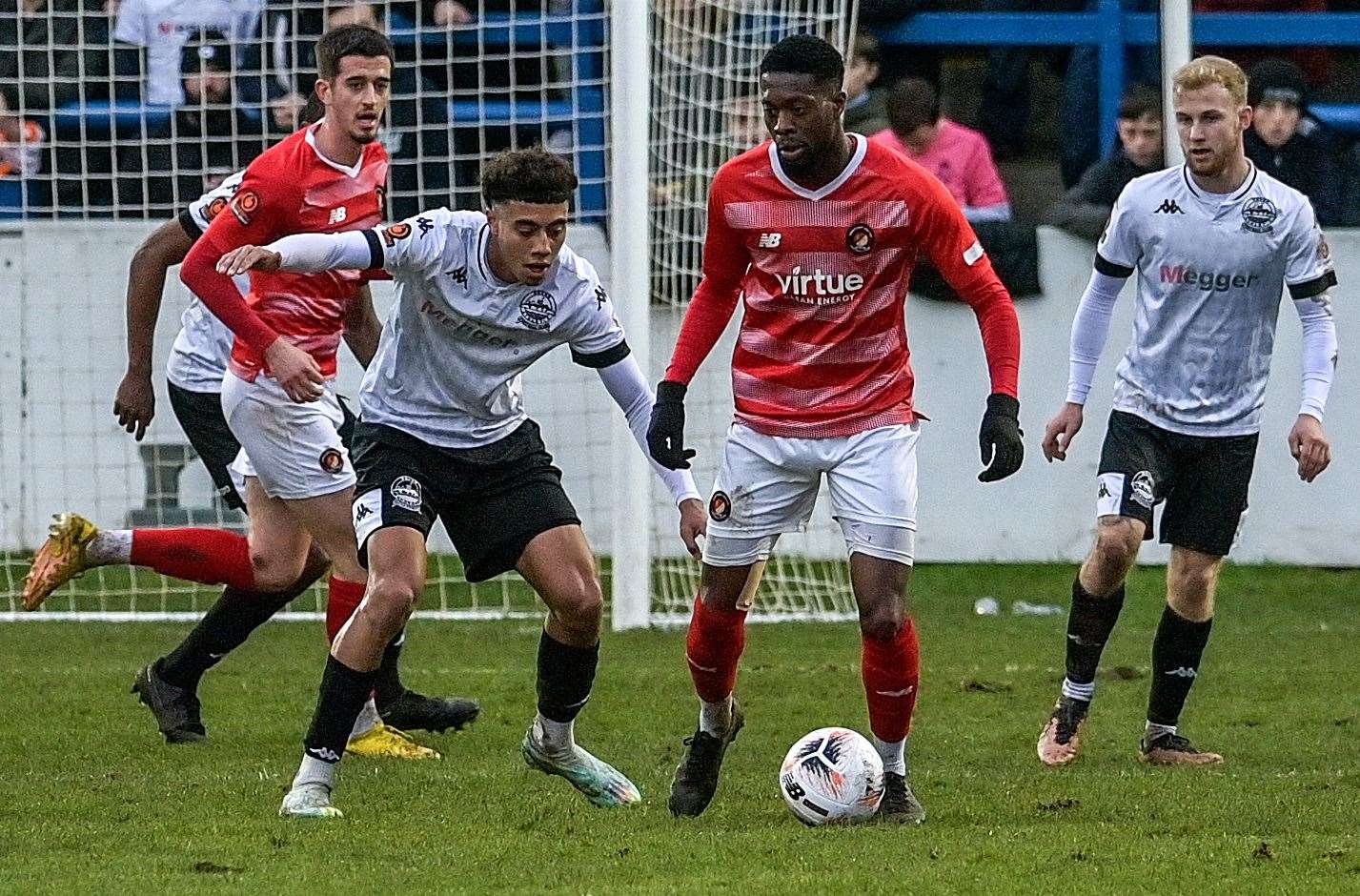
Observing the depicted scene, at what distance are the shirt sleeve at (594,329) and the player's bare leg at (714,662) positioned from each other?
0.67 m

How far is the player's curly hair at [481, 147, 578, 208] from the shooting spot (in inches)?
234

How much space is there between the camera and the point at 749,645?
33.6 ft

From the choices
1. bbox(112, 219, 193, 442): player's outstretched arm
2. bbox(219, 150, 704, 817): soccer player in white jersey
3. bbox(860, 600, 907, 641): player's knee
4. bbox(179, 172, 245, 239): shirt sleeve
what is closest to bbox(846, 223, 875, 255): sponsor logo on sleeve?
bbox(219, 150, 704, 817): soccer player in white jersey

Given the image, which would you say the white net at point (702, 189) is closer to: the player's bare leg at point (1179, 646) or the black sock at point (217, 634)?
the black sock at point (217, 634)

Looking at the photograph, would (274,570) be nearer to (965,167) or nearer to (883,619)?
(883,619)

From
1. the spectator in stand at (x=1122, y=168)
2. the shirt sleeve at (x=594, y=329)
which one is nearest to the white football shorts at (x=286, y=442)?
the shirt sleeve at (x=594, y=329)

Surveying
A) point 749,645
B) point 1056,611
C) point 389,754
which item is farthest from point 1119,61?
point 389,754

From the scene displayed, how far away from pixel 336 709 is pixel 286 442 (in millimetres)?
1686

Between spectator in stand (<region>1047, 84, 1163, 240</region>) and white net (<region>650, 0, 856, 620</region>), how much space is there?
5.83 feet

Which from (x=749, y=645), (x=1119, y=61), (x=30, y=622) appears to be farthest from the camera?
(x=1119, y=61)

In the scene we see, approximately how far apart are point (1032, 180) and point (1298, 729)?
7.26m

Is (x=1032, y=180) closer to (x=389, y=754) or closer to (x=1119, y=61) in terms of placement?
(x=1119, y=61)

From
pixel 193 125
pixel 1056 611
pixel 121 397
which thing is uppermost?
pixel 193 125

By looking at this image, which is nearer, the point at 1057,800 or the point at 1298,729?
the point at 1057,800
